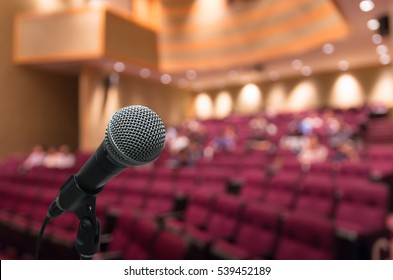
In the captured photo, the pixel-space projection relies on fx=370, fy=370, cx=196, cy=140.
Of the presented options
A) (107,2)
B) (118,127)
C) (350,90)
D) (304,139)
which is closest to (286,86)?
(350,90)

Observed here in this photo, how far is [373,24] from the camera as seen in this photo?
11.7ft

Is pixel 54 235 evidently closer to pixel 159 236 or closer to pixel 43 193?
pixel 159 236

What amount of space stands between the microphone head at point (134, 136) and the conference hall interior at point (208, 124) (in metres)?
0.02

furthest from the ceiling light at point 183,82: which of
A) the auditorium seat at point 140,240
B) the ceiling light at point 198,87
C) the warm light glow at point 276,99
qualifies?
the auditorium seat at point 140,240

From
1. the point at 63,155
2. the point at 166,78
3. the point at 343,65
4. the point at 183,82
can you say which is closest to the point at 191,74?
the point at 183,82

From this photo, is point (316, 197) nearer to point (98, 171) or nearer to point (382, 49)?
point (98, 171)

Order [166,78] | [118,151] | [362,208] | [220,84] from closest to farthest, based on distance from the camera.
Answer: [118,151] < [362,208] < [166,78] < [220,84]

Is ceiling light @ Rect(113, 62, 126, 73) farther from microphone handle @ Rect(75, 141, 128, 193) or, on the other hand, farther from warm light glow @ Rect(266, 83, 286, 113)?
microphone handle @ Rect(75, 141, 128, 193)

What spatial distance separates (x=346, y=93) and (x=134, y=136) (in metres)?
6.03

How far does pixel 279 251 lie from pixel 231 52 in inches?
173

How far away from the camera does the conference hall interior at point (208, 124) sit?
48.3 inches

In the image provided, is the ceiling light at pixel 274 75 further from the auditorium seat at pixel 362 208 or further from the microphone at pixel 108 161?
the microphone at pixel 108 161

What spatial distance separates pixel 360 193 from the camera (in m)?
1.44

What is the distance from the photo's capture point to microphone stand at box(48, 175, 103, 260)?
331 mm
